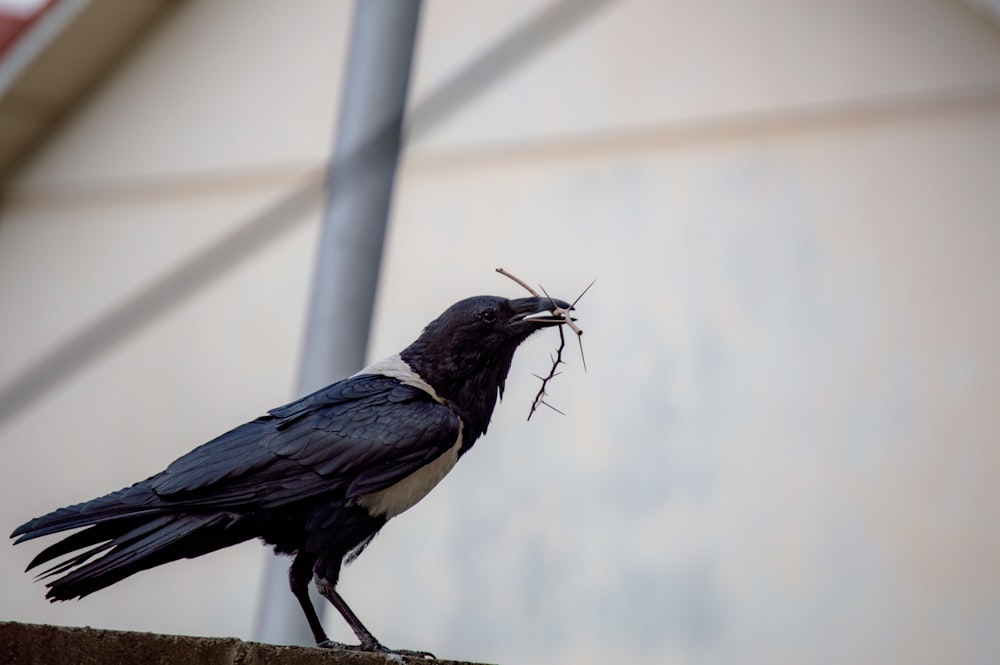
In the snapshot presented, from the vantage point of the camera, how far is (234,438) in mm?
3186

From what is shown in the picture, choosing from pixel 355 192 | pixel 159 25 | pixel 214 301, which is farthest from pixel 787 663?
pixel 159 25

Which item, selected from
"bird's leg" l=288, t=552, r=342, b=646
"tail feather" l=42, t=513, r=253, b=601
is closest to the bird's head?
"bird's leg" l=288, t=552, r=342, b=646

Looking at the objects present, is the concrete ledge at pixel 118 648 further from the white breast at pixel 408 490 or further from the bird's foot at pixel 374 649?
the white breast at pixel 408 490

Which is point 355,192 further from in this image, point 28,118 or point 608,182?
point 28,118

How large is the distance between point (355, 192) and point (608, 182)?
9.68ft

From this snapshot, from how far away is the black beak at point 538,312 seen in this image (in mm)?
3402

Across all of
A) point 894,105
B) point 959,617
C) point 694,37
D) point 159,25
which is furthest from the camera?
point 159,25

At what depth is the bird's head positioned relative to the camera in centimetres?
338

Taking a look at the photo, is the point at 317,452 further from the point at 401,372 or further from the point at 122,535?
the point at 122,535

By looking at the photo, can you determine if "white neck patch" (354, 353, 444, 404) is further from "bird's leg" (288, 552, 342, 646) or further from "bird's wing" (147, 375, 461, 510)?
"bird's leg" (288, 552, 342, 646)

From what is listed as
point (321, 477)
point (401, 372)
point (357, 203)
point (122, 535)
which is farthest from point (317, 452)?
point (357, 203)

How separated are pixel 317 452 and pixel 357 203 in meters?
2.24

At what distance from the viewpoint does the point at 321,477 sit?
122 inches

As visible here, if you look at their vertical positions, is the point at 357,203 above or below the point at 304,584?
above
